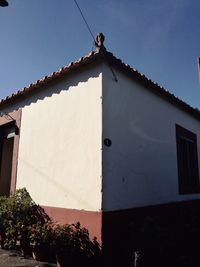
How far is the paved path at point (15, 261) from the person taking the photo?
16.4 feet

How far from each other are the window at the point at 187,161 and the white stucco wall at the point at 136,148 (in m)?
0.40

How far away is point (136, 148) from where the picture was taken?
6.41 metres

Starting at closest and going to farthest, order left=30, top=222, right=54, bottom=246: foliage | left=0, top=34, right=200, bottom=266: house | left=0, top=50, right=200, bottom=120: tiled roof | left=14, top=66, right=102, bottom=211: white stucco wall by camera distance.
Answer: left=30, top=222, right=54, bottom=246: foliage
left=0, top=34, right=200, bottom=266: house
left=14, top=66, right=102, bottom=211: white stucco wall
left=0, top=50, right=200, bottom=120: tiled roof

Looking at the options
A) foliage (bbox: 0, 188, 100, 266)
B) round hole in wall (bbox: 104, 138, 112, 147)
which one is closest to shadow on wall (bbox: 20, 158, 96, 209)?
foliage (bbox: 0, 188, 100, 266)

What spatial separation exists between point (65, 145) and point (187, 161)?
5244mm

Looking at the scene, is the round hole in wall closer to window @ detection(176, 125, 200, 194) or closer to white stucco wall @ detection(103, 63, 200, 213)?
white stucco wall @ detection(103, 63, 200, 213)

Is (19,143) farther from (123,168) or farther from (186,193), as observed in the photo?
(186,193)

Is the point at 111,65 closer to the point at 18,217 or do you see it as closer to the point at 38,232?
the point at 38,232

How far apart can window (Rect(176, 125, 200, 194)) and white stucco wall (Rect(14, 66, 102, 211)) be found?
430cm

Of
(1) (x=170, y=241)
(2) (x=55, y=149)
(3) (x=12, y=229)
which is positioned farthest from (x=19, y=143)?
(1) (x=170, y=241)

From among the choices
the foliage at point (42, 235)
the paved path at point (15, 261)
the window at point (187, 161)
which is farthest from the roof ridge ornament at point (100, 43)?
the window at point (187, 161)

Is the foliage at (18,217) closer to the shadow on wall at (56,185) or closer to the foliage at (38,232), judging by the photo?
the foliage at (38,232)

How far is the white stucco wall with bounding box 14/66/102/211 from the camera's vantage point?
5367 millimetres

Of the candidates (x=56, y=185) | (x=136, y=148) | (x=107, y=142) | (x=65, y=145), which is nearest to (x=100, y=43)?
(x=107, y=142)
